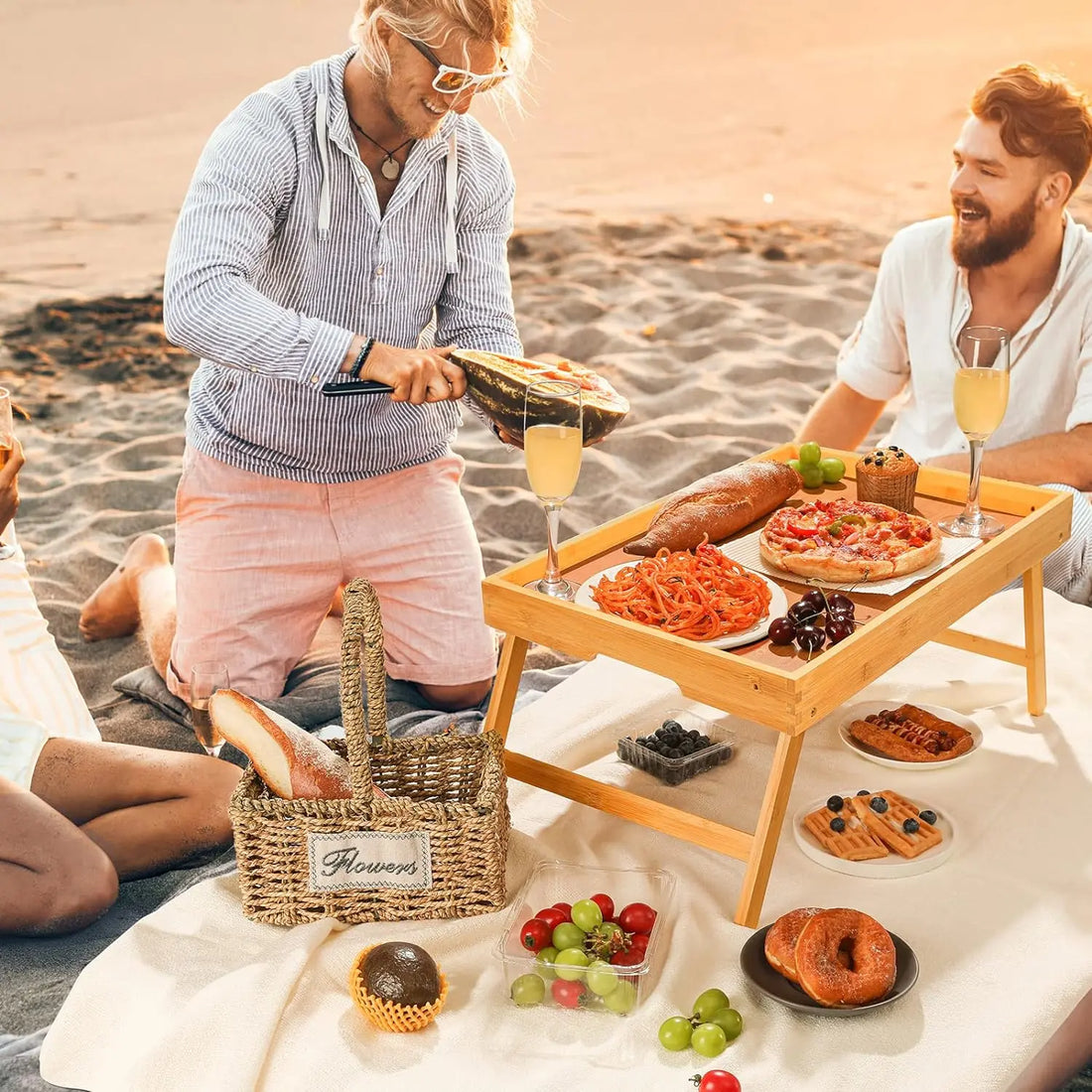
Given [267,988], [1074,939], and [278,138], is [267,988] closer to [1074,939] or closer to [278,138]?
[1074,939]

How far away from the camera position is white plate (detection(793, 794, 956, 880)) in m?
2.18

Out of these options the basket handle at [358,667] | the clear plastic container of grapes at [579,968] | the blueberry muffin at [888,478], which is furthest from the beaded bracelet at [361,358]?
the clear plastic container of grapes at [579,968]

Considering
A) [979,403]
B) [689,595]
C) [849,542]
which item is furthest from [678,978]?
[979,403]

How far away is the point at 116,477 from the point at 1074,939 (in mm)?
3589

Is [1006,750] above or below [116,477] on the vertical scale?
above

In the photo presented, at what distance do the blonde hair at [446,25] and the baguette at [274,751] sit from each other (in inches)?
53.7

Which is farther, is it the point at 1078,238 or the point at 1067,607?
the point at 1078,238

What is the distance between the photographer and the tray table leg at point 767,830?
2010mm

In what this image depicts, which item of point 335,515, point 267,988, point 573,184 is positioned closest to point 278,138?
point 335,515

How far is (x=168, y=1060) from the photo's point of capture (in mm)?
1792

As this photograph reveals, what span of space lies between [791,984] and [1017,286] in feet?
7.47

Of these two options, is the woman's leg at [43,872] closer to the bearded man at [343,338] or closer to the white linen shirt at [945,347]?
the bearded man at [343,338]

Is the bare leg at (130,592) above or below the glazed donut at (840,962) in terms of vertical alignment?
below

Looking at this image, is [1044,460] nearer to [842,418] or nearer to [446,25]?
[842,418]
